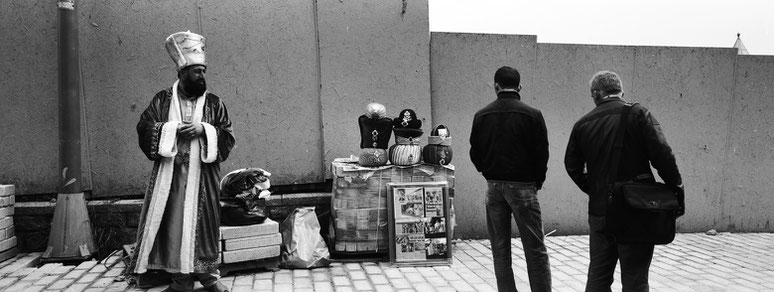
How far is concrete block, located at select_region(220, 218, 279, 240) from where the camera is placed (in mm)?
5070

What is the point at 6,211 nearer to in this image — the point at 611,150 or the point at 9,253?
the point at 9,253

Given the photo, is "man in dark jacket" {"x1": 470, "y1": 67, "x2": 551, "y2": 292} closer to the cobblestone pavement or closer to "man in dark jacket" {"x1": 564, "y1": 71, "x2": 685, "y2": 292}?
"man in dark jacket" {"x1": 564, "y1": 71, "x2": 685, "y2": 292}

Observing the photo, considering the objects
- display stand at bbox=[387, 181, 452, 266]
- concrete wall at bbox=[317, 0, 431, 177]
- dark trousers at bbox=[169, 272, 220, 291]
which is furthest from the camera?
concrete wall at bbox=[317, 0, 431, 177]

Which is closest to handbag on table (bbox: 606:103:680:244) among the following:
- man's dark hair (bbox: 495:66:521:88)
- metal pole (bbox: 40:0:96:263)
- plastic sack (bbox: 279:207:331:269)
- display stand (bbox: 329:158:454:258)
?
man's dark hair (bbox: 495:66:521:88)

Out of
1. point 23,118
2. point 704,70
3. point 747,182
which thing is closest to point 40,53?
point 23,118

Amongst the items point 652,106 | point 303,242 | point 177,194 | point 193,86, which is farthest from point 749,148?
point 177,194

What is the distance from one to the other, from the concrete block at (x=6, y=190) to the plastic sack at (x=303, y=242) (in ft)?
8.64

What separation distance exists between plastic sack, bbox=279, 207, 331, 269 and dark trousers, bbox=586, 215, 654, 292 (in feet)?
8.72

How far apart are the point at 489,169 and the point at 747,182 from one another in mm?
5277

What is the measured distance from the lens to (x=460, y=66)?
6.79 meters

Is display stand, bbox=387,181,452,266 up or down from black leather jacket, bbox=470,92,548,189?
down

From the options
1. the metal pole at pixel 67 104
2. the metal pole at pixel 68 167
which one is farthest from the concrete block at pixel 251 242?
the metal pole at pixel 67 104

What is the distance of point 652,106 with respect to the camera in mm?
7250

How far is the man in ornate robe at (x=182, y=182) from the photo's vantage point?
176 inches
